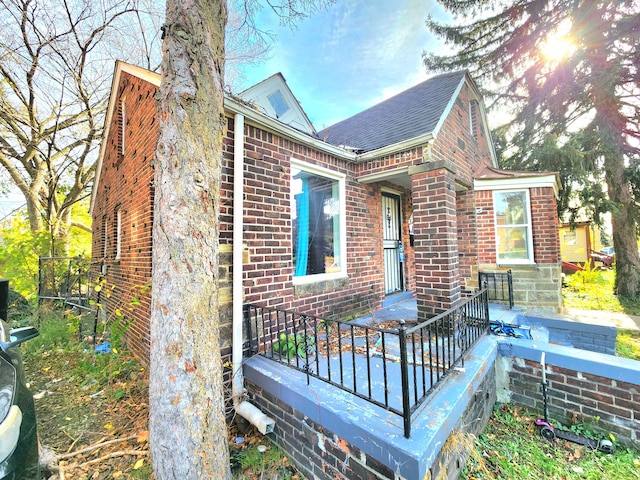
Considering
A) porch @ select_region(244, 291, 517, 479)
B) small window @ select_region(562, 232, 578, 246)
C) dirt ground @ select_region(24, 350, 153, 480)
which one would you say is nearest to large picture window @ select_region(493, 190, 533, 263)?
porch @ select_region(244, 291, 517, 479)

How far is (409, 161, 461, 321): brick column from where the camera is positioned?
3.98 metres

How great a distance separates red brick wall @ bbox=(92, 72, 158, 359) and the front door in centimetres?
445

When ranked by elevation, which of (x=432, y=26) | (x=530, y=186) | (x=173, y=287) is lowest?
(x=173, y=287)

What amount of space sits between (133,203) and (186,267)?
155 inches

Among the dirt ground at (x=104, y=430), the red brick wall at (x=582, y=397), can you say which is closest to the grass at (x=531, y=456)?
the red brick wall at (x=582, y=397)

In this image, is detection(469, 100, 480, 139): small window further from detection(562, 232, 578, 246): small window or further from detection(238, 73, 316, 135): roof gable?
detection(562, 232, 578, 246): small window

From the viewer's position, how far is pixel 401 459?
1729 millimetres

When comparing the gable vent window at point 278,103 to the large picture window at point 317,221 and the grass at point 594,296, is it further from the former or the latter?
the grass at point 594,296

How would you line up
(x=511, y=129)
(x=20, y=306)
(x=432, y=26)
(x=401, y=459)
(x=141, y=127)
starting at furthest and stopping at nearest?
1. (x=511, y=129)
2. (x=432, y=26)
3. (x=20, y=306)
4. (x=141, y=127)
5. (x=401, y=459)

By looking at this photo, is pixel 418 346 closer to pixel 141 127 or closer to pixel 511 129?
pixel 141 127

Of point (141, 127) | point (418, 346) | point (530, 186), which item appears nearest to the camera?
point (418, 346)

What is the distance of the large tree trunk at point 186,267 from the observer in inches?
67.5

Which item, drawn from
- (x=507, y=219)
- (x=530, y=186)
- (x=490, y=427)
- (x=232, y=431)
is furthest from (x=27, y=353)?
(x=530, y=186)

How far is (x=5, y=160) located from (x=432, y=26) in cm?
1497
